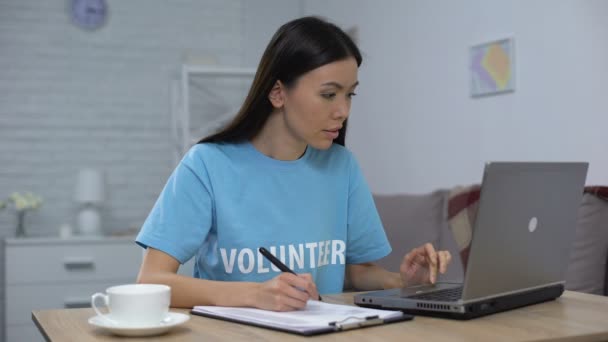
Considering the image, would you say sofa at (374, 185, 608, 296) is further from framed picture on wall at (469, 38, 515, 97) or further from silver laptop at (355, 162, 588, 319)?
silver laptop at (355, 162, 588, 319)

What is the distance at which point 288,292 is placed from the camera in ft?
3.91

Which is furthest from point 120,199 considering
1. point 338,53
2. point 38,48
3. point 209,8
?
point 338,53

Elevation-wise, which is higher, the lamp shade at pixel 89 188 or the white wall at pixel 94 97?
the white wall at pixel 94 97

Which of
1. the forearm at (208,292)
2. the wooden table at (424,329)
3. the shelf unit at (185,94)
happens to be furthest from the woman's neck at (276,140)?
the shelf unit at (185,94)

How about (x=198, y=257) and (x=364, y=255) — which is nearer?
(x=198, y=257)

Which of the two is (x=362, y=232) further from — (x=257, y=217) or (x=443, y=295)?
(x=443, y=295)

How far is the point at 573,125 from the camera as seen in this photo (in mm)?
2621

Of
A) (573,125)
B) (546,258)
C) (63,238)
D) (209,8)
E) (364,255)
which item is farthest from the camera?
(209,8)

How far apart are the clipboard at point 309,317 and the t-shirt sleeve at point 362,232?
1.68 ft

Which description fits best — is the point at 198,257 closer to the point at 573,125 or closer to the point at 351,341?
the point at 351,341

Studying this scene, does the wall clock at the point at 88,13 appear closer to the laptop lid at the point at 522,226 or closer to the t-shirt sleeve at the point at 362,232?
the t-shirt sleeve at the point at 362,232

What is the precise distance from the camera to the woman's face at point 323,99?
157 centimetres

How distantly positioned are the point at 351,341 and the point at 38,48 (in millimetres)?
3963

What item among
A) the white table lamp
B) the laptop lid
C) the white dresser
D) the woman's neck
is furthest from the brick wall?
the laptop lid
